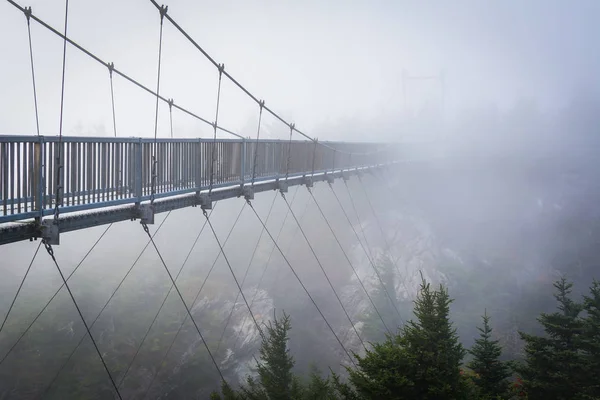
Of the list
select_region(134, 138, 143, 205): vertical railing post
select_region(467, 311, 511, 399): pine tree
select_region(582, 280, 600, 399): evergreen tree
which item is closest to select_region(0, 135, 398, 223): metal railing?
select_region(134, 138, 143, 205): vertical railing post

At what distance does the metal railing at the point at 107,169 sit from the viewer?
5.89 metres

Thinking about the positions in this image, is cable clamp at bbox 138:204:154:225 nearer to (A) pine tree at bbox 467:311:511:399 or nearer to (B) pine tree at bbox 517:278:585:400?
(A) pine tree at bbox 467:311:511:399

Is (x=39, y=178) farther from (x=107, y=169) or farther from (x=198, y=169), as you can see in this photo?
(x=198, y=169)

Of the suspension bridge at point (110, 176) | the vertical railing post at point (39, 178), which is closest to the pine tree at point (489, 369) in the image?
the suspension bridge at point (110, 176)

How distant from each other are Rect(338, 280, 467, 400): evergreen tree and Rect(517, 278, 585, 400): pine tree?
7087 mm

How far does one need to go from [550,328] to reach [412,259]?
1949cm

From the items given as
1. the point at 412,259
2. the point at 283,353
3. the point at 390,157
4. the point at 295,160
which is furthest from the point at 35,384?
the point at 390,157

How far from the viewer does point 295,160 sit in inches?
631

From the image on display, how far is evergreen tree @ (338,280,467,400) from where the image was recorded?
29.6ft

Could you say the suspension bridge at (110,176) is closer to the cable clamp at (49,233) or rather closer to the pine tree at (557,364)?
the cable clamp at (49,233)

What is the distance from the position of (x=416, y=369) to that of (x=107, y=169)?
7332 millimetres

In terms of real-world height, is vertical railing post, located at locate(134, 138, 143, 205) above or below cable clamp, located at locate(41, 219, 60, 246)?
above

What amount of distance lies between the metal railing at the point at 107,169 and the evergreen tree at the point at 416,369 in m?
5.51

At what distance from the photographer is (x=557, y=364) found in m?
14.5
